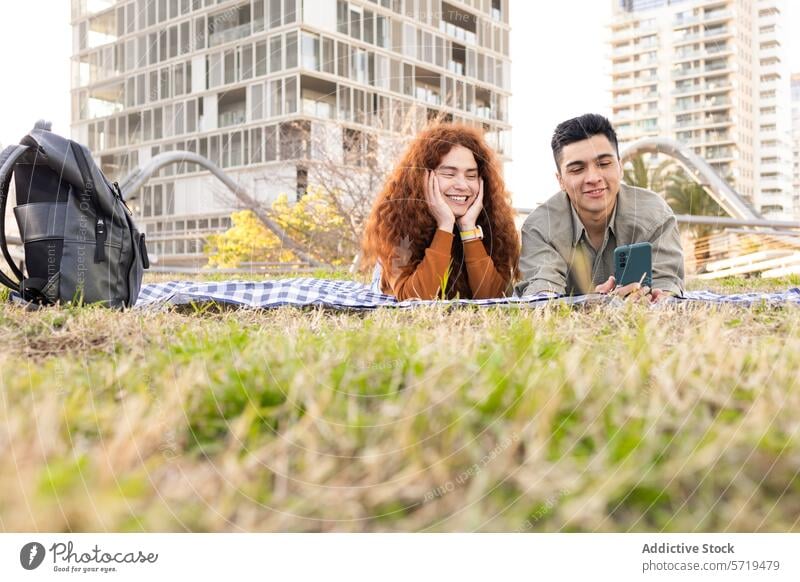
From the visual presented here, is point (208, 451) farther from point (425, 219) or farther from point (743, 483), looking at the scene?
point (425, 219)

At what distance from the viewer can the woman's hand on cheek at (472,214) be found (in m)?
2.39

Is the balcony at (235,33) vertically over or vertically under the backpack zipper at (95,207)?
over

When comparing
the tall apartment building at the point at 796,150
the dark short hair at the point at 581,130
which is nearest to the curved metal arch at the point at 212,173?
the dark short hair at the point at 581,130

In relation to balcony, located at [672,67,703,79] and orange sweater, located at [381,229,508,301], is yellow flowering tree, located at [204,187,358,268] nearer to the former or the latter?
orange sweater, located at [381,229,508,301]

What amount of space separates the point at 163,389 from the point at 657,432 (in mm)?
611

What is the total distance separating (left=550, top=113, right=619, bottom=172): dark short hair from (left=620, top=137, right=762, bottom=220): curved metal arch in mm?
436

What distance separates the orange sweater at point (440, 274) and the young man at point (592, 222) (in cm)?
14

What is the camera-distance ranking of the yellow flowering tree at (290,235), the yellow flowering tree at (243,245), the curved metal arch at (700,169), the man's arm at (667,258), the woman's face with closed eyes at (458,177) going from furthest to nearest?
the yellow flowering tree at (243,245)
the yellow flowering tree at (290,235)
the curved metal arch at (700,169)
the woman's face with closed eyes at (458,177)
the man's arm at (667,258)

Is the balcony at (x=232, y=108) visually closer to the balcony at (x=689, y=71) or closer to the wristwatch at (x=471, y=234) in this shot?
the wristwatch at (x=471, y=234)

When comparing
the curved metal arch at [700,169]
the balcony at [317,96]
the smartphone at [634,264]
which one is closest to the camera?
the smartphone at [634,264]

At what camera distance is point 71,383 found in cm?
97

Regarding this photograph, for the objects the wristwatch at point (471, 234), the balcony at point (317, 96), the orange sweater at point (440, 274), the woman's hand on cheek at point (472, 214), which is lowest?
the orange sweater at point (440, 274)

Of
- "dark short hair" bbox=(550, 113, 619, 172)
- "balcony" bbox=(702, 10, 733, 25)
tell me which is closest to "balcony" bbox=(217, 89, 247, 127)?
"dark short hair" bbox=(550, 113, 619, 172)

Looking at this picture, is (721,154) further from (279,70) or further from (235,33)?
(235,33)
